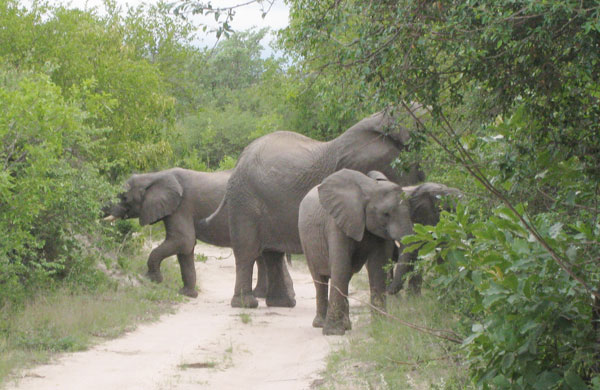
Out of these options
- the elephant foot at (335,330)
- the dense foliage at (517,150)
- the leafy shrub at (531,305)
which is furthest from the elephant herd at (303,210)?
the leafy shrub at (531,305)

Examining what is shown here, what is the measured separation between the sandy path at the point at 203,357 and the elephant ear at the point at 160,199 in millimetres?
3218

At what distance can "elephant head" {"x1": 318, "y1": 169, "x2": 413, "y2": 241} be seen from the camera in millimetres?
9625

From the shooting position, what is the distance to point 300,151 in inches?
517

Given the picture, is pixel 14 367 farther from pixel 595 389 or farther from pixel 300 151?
pixel 300 151

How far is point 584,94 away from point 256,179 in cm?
875

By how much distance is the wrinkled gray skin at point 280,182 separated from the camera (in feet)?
40.0

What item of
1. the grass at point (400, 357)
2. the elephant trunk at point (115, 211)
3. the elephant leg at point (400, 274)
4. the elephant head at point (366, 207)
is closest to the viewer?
the grass at point (400, 357)

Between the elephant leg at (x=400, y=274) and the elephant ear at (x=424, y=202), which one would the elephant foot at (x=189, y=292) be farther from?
the elephant ear at (x=424, y=202)

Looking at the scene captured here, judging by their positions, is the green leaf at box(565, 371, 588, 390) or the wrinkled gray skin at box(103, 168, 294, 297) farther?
the wrinkled gray skin at box(103, 168, 294, 297)

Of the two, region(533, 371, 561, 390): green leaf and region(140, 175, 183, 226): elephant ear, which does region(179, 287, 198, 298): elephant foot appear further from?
region(533, 371, 561, 390): green leaf

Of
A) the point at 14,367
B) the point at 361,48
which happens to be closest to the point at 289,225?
the point at 14,367

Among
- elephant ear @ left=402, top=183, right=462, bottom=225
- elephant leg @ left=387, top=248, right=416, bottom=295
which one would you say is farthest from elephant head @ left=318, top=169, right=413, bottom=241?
elephant leg @ left=387, top=248, right=416, bottom=295

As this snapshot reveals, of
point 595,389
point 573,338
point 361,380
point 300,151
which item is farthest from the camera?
point 300,151

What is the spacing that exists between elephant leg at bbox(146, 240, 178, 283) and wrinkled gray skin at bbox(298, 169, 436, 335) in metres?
5.69
